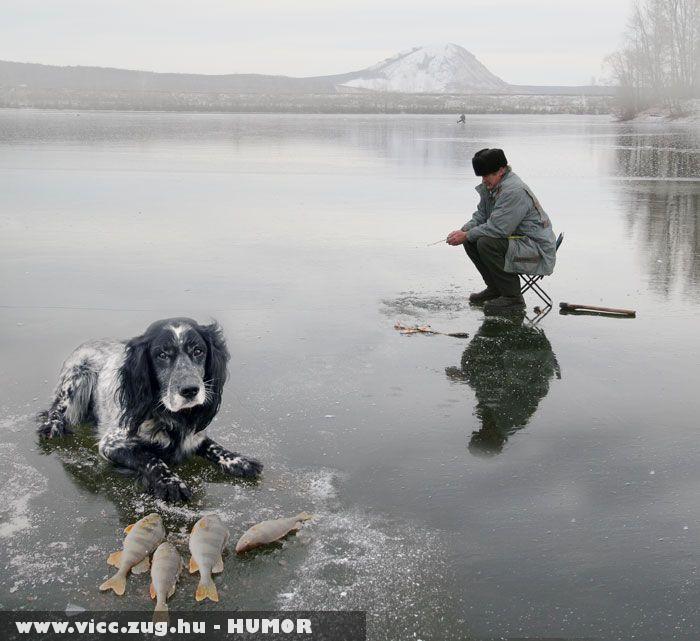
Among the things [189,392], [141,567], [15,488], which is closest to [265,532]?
[141,567]

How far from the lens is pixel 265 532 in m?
4.39

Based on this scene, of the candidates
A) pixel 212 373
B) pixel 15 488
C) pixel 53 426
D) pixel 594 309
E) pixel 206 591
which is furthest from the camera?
pixel 594 309

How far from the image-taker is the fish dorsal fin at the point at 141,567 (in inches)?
164

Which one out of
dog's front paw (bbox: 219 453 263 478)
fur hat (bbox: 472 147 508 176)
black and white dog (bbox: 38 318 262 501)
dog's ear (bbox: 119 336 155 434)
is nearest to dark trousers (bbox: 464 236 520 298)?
fur hat (bbox: 472 147 508 176)

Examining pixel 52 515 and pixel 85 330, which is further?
pixel 85 330

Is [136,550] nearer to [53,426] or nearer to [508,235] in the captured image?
[53,426]

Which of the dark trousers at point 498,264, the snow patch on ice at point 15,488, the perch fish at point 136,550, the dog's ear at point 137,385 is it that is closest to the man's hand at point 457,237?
the dark trousers at point 498,264

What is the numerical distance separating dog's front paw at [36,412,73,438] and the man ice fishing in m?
4.65

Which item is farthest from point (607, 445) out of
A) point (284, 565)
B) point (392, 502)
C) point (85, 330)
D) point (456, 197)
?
point (456, 197)

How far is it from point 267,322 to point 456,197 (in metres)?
11.7

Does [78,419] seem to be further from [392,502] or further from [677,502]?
[677,502]

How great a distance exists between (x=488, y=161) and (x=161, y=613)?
639 centimetres

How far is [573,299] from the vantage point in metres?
9.88

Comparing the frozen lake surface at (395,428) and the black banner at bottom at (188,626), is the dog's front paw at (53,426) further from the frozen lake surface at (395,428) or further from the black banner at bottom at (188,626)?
the black banner at bottom at (188,626)
